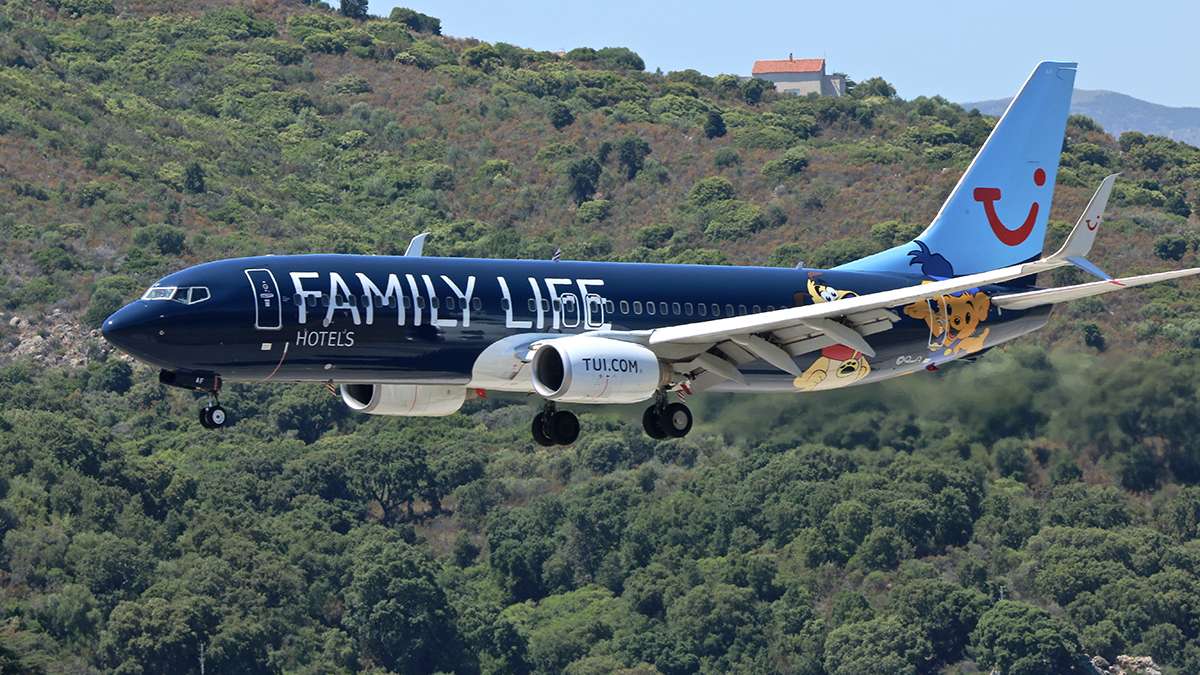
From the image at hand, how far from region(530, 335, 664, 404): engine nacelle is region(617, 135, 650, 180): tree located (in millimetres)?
141189

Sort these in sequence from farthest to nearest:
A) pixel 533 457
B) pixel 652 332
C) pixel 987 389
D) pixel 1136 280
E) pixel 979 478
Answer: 1. pixel 533 457
2. pixel 979 478
3. pixel 987 389
4. pixel 652 332
5. pixel 1136 280

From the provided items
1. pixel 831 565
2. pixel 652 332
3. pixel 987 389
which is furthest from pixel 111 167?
pixel 652 332

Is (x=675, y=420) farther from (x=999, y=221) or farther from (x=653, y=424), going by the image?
(x=999, y=221)

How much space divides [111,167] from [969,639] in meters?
77.6

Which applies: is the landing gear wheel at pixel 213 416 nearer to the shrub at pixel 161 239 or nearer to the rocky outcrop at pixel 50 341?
the rocky outcrop at pixel 50 341

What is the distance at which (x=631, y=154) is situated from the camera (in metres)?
192

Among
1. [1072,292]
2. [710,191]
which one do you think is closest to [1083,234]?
[1072,292]

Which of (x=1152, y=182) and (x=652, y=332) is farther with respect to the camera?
(x=1152, y=182)

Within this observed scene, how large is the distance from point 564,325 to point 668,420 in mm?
4304

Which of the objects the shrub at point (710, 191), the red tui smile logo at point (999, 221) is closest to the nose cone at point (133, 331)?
the red tui smile logo at point (999, 221)

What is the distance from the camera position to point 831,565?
131 metres

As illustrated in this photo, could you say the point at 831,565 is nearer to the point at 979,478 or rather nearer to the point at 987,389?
the point at 979,478

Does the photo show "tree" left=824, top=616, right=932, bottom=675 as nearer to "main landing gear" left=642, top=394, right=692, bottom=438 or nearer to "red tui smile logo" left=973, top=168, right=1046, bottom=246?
"red tui smile logo" left=973, top=168, right=1046, bottom=246

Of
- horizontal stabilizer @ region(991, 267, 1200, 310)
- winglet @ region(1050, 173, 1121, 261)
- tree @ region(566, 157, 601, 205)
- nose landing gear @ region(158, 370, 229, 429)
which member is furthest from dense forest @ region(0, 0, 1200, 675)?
nose landing gear @ region(158, 370, 229, 429)
